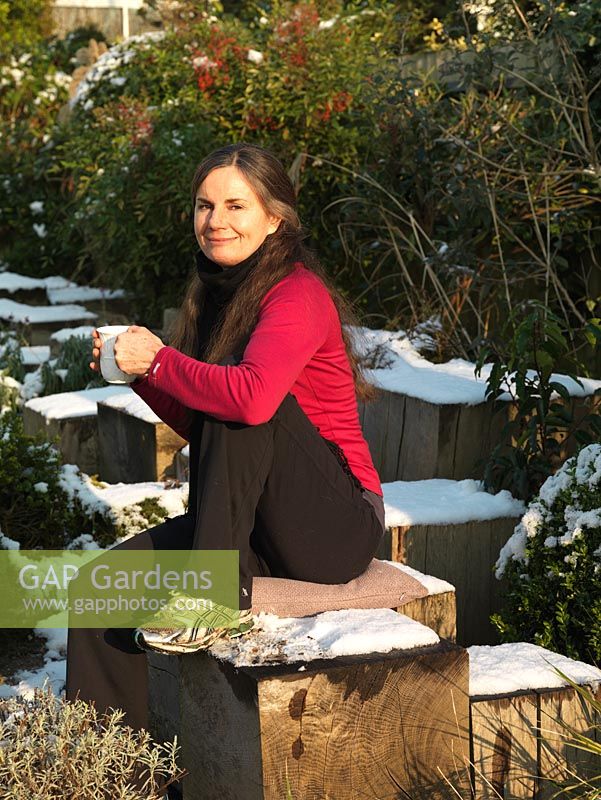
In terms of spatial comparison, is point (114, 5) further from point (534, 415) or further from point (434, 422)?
point (534, 415)

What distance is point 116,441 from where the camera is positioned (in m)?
5.36

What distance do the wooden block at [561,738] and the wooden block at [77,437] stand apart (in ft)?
11.3

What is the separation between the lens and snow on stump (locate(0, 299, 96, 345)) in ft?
26.7

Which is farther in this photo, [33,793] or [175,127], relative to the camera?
[175,127]

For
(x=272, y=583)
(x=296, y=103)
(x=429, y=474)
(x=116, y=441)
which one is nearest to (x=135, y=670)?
(x=272, y=583)

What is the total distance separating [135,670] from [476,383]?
7.43 feet

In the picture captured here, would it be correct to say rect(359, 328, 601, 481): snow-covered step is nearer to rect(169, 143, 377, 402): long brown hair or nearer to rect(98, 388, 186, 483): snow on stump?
rect(98, 388, 186, 483): snow on stump

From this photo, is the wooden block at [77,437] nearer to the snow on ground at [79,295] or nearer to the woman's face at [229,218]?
the woman's face at [229,218]

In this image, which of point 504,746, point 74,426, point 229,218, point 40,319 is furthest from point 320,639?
point 40,319

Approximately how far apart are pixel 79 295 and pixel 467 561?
19.4 feet

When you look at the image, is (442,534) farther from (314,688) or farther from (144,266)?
(144,266)

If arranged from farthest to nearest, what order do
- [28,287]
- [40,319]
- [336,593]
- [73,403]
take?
[28,287], [40,319], [73,403], [336,593]

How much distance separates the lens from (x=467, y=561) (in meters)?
3.70

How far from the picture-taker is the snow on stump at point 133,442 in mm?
5059
